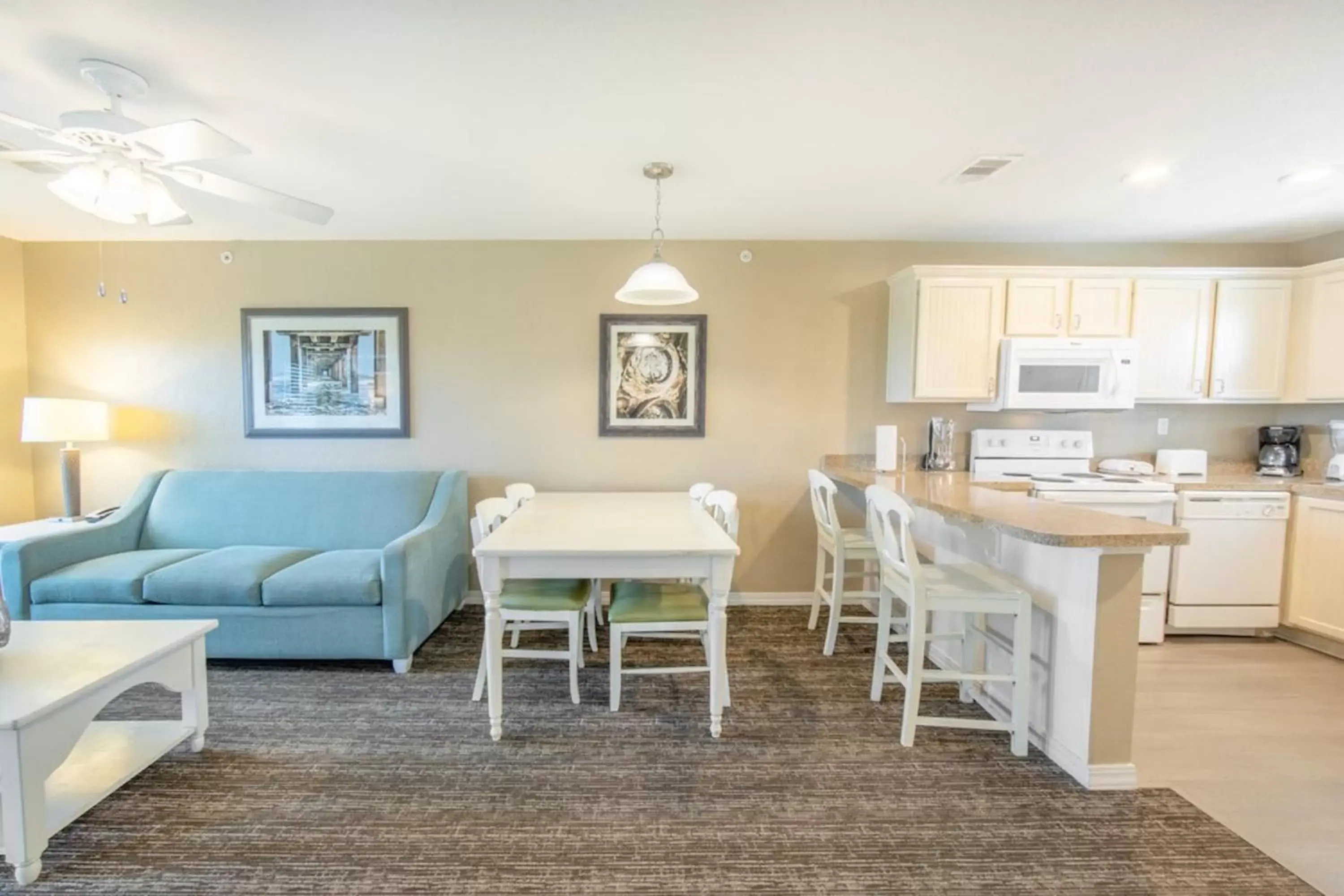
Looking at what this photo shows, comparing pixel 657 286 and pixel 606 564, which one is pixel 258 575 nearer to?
pixel 606 564

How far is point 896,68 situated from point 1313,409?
3713 mm

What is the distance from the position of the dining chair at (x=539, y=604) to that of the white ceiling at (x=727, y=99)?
1616mm

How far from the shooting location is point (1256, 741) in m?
2.11

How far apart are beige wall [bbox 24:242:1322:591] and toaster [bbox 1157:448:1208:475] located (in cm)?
22

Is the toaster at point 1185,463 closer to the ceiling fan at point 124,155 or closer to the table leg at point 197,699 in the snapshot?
the ceiling fan at point 124,155

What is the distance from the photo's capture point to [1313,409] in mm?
3311

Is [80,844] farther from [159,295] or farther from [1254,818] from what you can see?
[1254,818]

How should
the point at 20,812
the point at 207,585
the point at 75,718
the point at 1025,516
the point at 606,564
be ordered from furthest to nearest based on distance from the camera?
1. the point at 207,585
2. the point at 606,564
3. the point at 1025,516
4. the point at 75,718
5. the point at 20,812

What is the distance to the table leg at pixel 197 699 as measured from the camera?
1.95 metres

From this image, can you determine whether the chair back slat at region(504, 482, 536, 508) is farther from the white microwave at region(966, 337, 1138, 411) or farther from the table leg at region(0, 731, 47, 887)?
the white microwave at region(966, 337, 1138, 411)

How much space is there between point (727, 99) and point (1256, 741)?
318 cm

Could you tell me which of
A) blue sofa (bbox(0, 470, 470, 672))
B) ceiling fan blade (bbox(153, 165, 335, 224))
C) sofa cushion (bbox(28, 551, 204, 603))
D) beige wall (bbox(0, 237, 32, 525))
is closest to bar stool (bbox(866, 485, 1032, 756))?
blue sofa (bbox(0, 470, 470, 672))

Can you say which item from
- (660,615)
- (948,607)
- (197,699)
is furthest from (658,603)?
(197,699)

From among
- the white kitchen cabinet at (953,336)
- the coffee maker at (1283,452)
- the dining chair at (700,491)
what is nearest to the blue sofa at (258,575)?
the dining chair at (700,491)
